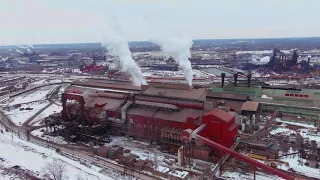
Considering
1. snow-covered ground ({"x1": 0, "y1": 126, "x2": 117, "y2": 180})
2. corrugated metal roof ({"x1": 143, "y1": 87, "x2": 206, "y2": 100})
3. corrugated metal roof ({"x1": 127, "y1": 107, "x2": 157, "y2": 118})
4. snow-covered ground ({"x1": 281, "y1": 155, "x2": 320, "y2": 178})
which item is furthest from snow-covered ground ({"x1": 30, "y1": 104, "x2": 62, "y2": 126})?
snow-covered ground ({"x1": 281, "y1": 155, "x2": 320, "y2": 178})

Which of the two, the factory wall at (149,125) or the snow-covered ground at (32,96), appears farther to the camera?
the snow-covered ground at (32,96)

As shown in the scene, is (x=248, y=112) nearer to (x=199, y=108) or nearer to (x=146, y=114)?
(x=199, y=108)

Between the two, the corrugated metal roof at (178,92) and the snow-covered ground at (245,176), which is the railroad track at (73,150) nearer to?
the snow-covered ground at (245,176)

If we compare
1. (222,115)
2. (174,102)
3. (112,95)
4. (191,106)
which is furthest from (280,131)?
(112,95)

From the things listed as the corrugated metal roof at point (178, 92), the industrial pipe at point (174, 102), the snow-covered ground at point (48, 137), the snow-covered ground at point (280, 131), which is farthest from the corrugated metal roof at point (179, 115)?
the snow-covered ground at point (48, 137)

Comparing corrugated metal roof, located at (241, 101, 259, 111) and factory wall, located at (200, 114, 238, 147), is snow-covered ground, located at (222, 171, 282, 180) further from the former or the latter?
corrugated metal roof, located at (241, 101, 259, 111)
